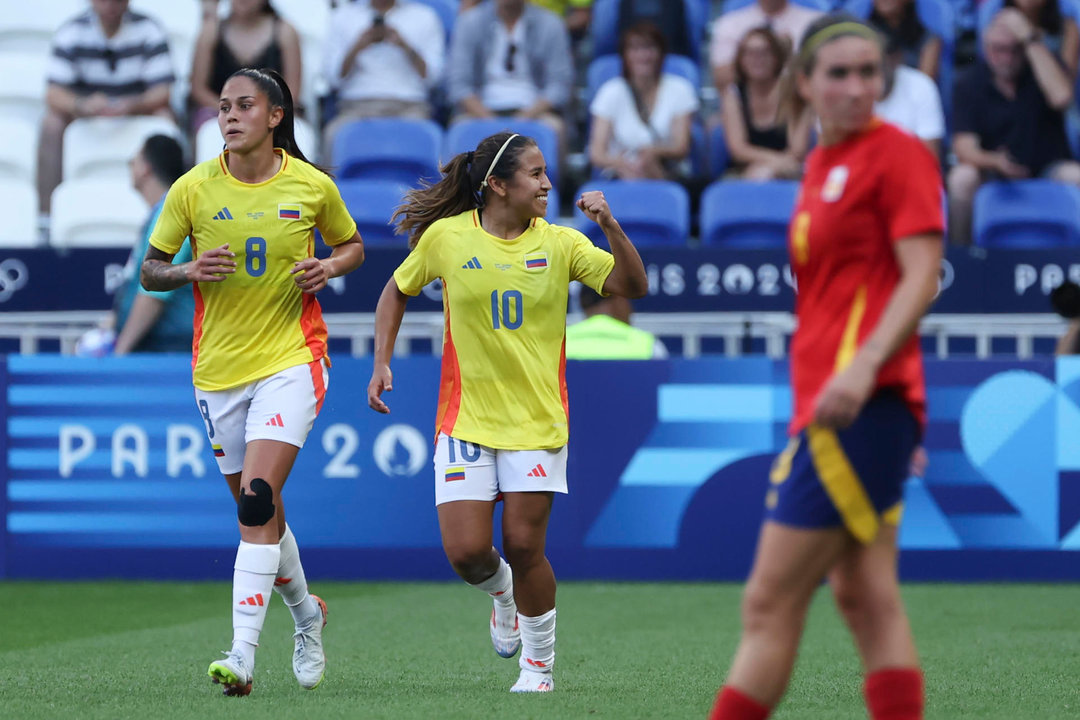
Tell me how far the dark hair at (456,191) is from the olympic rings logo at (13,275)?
18.1 feet

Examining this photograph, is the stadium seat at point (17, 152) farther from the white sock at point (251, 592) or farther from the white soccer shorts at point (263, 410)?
the white sock at point (251, 592)

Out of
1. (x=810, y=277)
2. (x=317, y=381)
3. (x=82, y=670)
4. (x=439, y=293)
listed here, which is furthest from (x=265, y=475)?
(x=439, y=293)

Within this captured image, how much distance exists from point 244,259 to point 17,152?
833cm

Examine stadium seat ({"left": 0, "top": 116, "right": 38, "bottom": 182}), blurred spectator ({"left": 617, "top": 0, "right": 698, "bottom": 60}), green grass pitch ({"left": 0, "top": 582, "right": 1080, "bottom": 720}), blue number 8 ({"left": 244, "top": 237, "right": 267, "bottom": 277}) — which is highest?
blurred spectator ({"left": 617, "top": 0, "right": 698, "bottom": 60})

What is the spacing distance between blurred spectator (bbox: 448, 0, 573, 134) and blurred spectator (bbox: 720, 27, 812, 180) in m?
1.46

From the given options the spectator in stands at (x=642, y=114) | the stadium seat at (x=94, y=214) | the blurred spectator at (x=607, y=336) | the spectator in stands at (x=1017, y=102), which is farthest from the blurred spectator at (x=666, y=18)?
the blurred spectator at (x=607, y=336)

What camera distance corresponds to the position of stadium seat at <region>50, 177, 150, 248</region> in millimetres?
12438

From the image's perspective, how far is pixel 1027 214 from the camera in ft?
39.0

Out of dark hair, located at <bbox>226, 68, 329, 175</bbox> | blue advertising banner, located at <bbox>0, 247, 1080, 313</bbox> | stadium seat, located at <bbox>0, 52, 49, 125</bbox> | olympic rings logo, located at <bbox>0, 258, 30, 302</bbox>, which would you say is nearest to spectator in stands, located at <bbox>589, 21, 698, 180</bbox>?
blue advertising banner, located at <bbox>0, 247, 1080, 313</bbox>

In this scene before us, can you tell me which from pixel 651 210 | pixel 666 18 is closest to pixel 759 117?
pixel 651 210

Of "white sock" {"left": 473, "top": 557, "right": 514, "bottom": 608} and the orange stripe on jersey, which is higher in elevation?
the orange stripe on jersey

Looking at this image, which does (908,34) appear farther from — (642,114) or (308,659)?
(308,659)

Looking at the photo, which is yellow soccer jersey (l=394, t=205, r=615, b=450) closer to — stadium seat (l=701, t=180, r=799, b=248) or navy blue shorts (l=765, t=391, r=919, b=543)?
navy blue shorts (l=765, t=391, r=919, b=543)

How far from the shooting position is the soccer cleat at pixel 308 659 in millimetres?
5891
